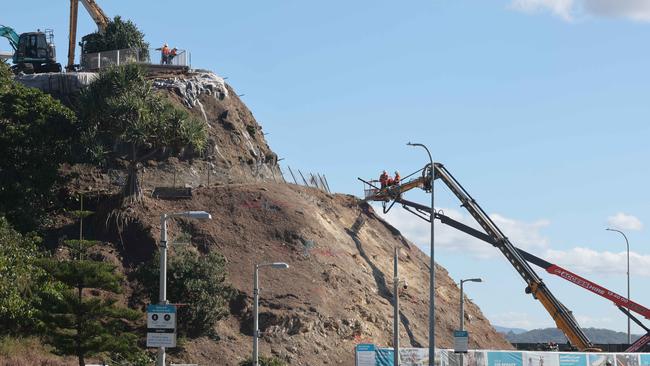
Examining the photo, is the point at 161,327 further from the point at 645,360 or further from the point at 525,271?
the point at 525,271

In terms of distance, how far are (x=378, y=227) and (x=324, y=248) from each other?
11950 mm

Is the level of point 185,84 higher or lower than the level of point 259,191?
higher

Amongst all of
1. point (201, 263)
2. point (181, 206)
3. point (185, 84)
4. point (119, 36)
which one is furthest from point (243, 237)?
point (119, 36)

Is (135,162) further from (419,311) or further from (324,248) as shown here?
(419,311)

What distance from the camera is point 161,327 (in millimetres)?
37406

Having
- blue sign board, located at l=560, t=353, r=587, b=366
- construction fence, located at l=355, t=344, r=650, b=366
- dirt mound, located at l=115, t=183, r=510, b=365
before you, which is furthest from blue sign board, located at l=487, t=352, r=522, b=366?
dirt mound, located at l=115, t=183, r=510, b=365

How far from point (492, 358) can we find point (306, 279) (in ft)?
63.9

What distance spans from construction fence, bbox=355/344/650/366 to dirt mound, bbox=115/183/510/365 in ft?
41.7

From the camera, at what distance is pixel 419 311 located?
81.7 metres

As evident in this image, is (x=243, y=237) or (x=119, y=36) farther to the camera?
(x=119, y=36)

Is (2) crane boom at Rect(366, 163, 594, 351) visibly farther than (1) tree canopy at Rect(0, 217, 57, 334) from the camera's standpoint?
Yes

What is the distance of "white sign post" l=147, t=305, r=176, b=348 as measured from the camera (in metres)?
37.3

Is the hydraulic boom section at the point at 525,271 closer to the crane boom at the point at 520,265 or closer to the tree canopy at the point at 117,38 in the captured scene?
the crane boom at the point at 520,265

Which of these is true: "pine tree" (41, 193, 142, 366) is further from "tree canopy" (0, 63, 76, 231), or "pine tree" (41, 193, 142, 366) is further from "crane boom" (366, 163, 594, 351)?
"crane boom" (366, 163, 594, 351)
